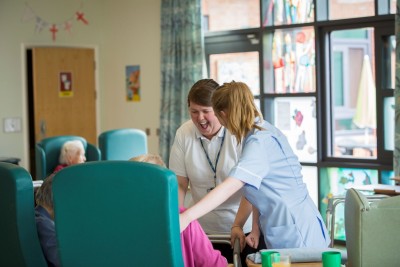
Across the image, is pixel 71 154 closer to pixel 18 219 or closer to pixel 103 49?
pixel 103 49

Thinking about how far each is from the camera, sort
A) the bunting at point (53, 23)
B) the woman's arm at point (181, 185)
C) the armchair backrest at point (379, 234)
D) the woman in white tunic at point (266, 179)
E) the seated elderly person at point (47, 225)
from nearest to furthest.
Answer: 1. the armchair backrest at point (379, 234)
2. the woman in white tunic at point (266, 179)
3. the seated elderly person at point (47, 225)
4. the woman's arm at point (181, 185)
5. the bunting at point (53, 23)

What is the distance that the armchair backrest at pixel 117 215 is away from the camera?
2.46m

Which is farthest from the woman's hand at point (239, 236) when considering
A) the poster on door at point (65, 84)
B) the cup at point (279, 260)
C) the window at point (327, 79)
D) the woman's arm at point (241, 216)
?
the poster on door at point (65, 84)

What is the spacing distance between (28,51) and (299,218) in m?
5.99

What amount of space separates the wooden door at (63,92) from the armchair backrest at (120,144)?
189 centimetres

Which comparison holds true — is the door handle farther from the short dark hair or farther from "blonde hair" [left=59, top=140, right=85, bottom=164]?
the short dark hair

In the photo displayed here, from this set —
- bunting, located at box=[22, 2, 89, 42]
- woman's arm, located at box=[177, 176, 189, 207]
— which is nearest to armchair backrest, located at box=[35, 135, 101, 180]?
bunting, located at box=[22, 2, 89, 42]

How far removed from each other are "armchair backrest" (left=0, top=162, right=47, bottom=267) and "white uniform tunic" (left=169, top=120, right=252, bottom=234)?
1.01 m

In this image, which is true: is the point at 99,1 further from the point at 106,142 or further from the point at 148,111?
the point at 106,142

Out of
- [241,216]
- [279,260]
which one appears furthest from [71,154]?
[279,260]

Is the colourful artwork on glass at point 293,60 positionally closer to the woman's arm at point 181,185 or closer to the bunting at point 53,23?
the bunting at point 53,23

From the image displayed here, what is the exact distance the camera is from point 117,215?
254cm

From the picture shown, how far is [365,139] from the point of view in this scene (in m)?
6.46

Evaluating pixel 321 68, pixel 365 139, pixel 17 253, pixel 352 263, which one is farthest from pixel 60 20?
pixel 352 263
